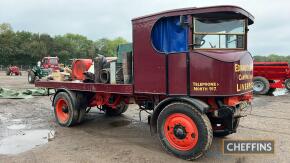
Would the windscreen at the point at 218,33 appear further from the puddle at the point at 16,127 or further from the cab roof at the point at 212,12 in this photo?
the puddle at the point at 16,127

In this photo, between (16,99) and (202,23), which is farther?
(16,99)

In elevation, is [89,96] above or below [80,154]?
above

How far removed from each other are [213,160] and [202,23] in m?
2.47

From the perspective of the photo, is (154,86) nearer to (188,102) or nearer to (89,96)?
(188,102)

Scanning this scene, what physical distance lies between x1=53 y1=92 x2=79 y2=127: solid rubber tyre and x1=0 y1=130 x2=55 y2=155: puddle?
582 millimetres

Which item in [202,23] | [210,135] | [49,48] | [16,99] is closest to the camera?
[210,135]

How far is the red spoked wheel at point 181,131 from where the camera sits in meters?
5.09

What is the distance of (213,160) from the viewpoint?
16.9ft

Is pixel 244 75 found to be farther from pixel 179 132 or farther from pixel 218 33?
pixel 179 132

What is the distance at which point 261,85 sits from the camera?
1508cm

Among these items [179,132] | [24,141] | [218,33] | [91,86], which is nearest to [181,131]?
[179,132]

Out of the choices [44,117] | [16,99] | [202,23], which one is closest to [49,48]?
[16,99]

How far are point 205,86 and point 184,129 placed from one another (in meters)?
0.85

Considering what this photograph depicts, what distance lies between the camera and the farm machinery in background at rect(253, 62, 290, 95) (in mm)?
14992
